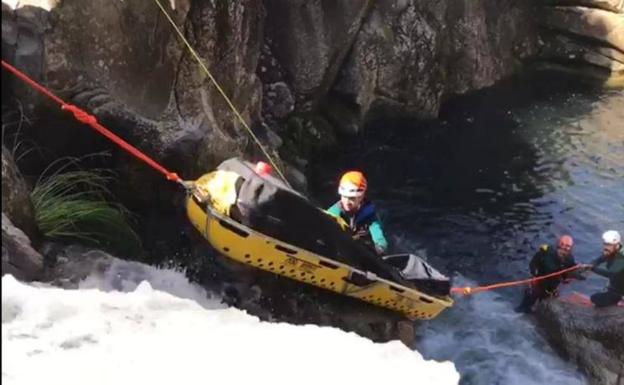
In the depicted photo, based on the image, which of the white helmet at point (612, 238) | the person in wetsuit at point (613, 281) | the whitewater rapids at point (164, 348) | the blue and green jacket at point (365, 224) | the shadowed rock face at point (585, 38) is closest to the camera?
the whitewater rapids at point (164, 348)

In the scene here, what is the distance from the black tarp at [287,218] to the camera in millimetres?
5672

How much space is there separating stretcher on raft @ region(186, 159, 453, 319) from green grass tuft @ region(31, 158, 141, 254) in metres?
0.74

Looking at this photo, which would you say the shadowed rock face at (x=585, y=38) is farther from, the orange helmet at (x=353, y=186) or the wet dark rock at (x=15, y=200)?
the wet dark rock at (x=15, y=200)

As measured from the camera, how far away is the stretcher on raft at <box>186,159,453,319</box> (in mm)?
5707

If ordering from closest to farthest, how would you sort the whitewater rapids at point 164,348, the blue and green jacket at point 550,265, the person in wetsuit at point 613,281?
1. the whitewater rapids at point 164,348
2. the person in wetsuit at point 613,281
3. the blue and green jacket at point 550,265

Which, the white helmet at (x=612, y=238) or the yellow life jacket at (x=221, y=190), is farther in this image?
the white helmet at (x=612, y=238)

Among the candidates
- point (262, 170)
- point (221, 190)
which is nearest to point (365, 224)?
point (262, 170)

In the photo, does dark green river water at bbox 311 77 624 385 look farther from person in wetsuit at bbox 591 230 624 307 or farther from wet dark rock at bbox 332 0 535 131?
person in wetsuit at bbox 591 230 624 307

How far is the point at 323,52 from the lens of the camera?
1266cm

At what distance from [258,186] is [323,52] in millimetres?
7481

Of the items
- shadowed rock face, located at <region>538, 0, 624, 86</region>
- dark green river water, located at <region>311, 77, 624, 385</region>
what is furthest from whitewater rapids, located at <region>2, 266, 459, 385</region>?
shadowed rock face, located at <region>538, 0, 624, 86</region>

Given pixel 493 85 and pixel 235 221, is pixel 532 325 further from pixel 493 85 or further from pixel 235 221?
pixel 493 85

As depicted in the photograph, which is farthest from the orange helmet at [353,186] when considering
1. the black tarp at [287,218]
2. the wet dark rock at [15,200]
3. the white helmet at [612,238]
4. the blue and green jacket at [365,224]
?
the white helmet at [612,238]

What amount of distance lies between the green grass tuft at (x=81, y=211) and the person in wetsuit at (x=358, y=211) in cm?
207
